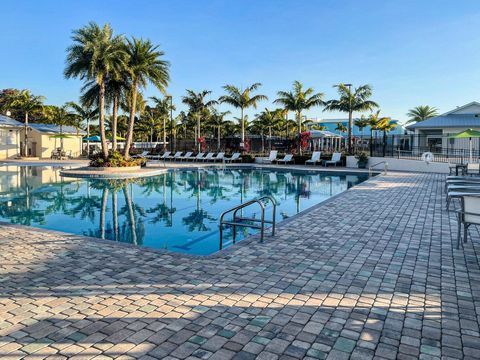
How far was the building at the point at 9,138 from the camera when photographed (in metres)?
31.5

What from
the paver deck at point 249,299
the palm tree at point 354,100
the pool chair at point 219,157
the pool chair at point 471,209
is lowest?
the paver deck at point 249,299

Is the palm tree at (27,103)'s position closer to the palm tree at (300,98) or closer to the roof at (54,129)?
the roof at (54,129)

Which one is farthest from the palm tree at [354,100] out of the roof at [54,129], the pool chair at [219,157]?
the roof at [54,129]

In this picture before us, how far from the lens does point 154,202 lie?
12.1 m

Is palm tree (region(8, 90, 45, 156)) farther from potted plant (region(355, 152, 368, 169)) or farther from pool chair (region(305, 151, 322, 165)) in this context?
potted plant (region(355, 152, 368, 169))

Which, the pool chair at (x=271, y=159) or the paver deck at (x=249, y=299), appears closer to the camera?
the paver deck at (x=249, y=299)

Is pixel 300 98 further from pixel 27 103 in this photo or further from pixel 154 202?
pixel 27 103

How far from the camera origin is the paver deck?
3004 mm

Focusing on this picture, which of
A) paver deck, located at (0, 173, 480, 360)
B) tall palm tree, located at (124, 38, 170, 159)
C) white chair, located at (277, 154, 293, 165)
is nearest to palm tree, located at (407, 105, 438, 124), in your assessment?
white chair, located at (277, 154, 293, 165)

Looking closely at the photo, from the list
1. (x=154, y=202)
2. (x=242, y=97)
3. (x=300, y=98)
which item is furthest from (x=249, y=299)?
(x=242, y=97)

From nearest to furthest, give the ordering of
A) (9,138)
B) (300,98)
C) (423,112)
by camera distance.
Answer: (300,98) → (9,138) → (423,112)

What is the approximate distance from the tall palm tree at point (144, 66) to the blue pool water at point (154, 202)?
711 cm

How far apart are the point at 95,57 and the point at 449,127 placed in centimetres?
2721

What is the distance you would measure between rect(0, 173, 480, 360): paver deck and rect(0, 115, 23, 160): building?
29754 mm
